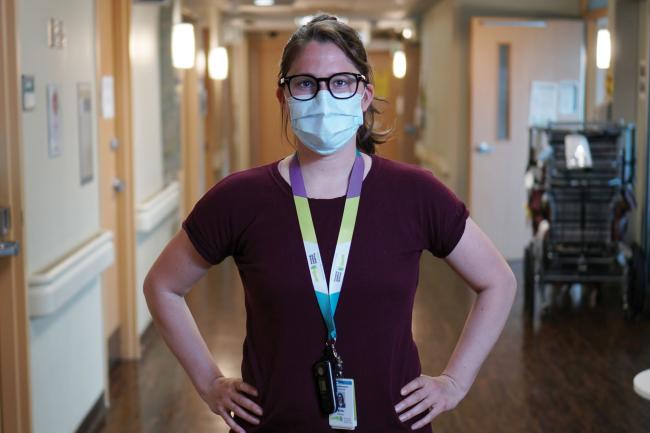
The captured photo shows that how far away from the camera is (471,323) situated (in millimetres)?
2176

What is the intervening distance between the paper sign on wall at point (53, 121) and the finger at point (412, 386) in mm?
2406

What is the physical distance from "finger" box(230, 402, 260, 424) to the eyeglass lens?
2.10 ft

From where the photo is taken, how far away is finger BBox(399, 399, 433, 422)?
198cm

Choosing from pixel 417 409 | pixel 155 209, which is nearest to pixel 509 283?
pixel 417 409

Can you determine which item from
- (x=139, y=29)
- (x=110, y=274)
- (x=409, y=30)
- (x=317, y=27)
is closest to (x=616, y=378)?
(x=110, y=274)

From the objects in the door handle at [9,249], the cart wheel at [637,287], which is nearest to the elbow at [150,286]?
the door handle at [9,249]

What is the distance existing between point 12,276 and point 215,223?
5.61ft

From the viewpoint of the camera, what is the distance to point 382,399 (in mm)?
1951

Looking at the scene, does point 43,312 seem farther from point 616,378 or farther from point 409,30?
point 409,30

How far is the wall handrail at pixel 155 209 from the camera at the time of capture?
20.1 feet

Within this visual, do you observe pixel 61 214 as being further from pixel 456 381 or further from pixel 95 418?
pixel 456 381

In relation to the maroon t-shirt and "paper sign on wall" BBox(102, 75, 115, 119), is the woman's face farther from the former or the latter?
"paper sign on wall" BBox(102, 75, 115, 119)

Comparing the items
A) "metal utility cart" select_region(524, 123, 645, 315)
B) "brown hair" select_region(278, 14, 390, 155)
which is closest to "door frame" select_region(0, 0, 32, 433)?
"brown hair" select_region(278, 14, 390, 155)

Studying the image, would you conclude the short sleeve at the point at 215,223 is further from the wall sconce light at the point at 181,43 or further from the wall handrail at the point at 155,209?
the wall sconce light at the point at 181,43
